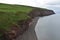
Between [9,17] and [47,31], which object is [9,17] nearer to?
[9,17]

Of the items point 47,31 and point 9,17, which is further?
point 47,31

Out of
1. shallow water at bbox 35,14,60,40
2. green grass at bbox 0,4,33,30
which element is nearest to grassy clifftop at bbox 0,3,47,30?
green grass at bbox 0,4,33,30

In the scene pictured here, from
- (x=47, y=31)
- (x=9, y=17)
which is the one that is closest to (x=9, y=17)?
(x=9, y=17)

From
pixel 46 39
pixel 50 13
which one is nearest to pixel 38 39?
pixel 46 39

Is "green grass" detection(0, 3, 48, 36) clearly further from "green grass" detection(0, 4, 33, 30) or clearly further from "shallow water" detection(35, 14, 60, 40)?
"shallow water" detection(35, 14, 60, 40)

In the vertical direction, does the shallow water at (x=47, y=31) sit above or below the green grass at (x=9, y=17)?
below

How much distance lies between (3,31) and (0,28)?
3.09 ft

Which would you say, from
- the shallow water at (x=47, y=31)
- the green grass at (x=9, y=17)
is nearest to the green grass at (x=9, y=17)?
the green grass at (x=9, y=17)

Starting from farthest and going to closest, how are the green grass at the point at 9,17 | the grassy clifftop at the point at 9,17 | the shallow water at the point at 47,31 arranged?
1. the shallow water at the point at 47,31
2. the grassy clifftop at the point at 9,17
3. the green grass at the point at 9,17

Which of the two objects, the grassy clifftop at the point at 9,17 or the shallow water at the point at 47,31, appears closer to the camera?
the grassy clifftop at the point at 9,17

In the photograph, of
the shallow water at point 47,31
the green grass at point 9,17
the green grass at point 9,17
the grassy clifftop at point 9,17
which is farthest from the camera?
the shallow water at point 47,31

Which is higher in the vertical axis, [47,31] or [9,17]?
[9,17]

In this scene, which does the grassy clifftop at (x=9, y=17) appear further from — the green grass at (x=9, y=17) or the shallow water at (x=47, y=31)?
the shallow water at (x=47, y=31)

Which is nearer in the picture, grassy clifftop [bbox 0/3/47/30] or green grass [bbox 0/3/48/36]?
green grass [bbox 0/3/48/36]
